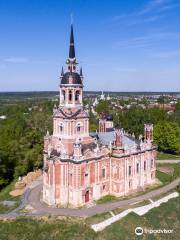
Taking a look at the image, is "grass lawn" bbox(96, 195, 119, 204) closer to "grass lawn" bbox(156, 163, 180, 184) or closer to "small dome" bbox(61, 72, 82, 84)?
"grass lawn" bbox(156, 163, 180, 184)

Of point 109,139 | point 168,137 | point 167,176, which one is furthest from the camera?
point 168,137

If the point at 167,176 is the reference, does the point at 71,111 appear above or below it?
above

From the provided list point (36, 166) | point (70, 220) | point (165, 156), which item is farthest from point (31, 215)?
point (165, 156)

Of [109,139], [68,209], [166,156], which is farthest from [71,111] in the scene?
[166,156]

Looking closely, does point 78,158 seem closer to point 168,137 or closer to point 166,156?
point 166,156

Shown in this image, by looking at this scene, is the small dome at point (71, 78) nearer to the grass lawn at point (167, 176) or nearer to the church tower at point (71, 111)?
the church tower at point (71, 111)

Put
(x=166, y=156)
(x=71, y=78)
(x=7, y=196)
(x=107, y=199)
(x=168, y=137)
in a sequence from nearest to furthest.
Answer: (x=71, y=78), (x=107, y=199), (x=7, y=196), (x=166, y=156), (x=168, y=137)
